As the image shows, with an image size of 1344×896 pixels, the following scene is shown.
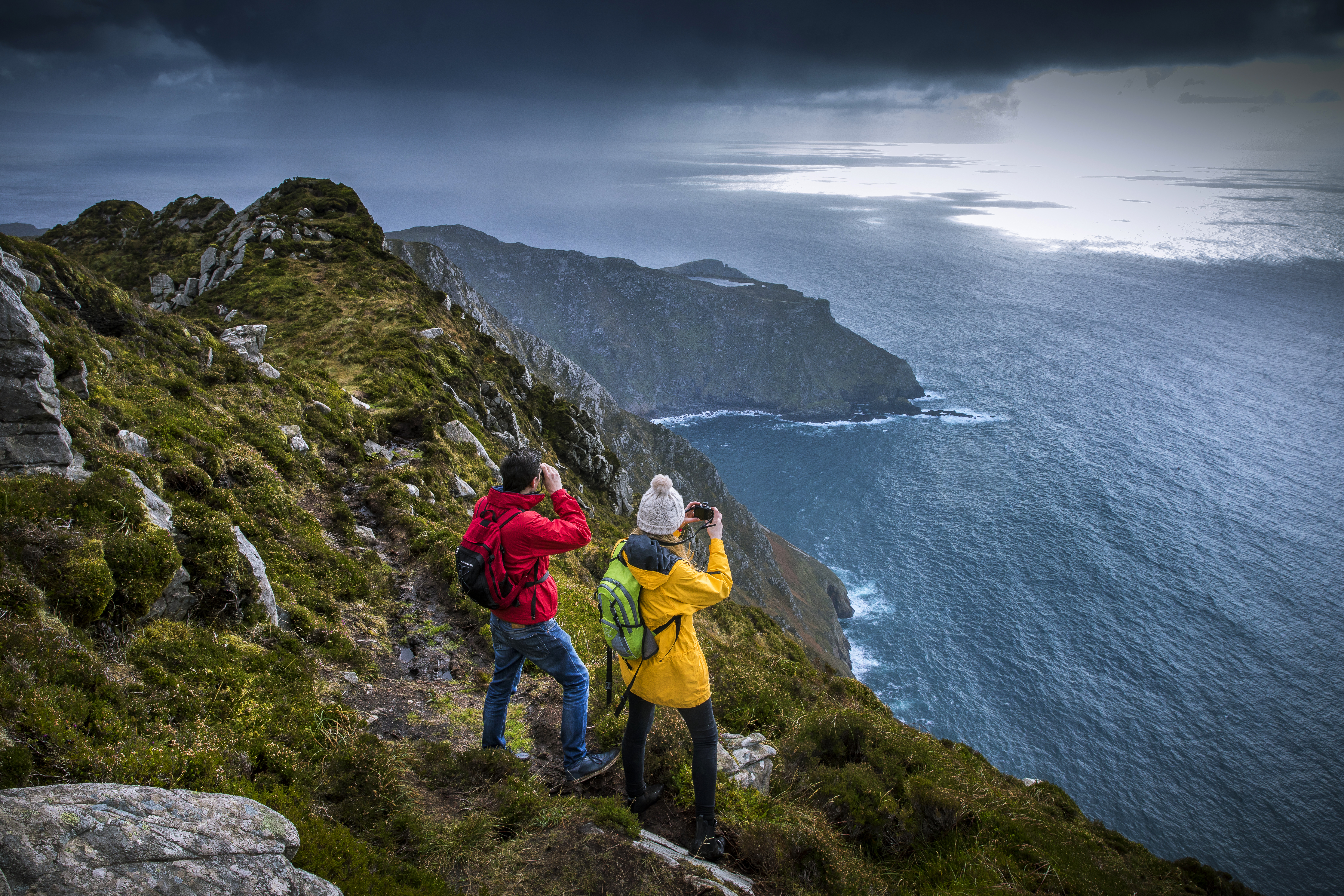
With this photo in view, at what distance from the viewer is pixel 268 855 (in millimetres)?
3594

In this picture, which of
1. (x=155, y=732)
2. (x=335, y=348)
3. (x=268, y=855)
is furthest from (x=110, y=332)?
(x=268, y=855)

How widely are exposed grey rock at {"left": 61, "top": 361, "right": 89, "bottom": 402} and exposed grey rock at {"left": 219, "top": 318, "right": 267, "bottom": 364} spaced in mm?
8958

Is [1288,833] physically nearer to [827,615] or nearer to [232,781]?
[827,615]

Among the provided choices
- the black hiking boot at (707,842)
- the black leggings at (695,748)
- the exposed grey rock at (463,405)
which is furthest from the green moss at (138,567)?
the exposed grey rock at (463,405)

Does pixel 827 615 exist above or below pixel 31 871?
below

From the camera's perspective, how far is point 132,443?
861 centimetres

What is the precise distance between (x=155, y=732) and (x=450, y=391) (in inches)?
901

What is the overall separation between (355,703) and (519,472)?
449 cm

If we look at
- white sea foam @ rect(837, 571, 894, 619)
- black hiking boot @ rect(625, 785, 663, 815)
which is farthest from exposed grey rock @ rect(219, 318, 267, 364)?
white sea foam @ rect(837, 571, 894, 619)

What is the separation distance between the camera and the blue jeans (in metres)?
6.20

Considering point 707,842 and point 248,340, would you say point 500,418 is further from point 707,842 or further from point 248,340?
point 707,842

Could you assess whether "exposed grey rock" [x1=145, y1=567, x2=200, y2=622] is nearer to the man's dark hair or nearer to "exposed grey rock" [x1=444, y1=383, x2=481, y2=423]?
the man's dark hair

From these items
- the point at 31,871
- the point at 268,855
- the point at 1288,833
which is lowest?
the point at 1288,833

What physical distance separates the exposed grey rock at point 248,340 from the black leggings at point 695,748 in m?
17.7
